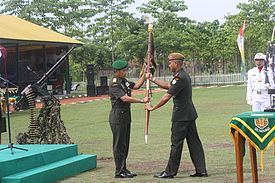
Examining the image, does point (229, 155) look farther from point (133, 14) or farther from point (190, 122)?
point (133, 14)

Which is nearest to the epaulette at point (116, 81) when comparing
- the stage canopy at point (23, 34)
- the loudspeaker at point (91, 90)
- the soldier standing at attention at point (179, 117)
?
the soldier standing at attention at point (179, 117)

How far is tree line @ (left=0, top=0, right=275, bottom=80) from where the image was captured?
45.0 metres

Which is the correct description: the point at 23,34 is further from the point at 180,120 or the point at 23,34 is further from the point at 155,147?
the point at 180,120

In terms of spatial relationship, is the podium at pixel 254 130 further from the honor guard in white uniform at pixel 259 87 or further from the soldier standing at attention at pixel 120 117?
the honor guard in white uniform at pixel 259 87

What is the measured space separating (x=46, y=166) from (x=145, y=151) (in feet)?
9.86

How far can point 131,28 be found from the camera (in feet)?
154

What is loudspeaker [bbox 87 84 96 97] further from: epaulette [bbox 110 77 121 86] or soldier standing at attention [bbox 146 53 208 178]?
soldier standing at attention [bbox 146 53 208 178]

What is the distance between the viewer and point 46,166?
25.9 feet

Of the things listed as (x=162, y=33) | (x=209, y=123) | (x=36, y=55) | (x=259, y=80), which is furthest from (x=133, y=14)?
(x=259, y=80)

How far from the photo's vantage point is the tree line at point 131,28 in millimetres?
45031

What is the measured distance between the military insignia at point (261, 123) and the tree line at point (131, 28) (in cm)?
3843

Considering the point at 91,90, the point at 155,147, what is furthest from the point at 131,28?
the point at 155,147

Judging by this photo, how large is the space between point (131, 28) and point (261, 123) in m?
41.0

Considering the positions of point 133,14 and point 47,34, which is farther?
point 133,14
